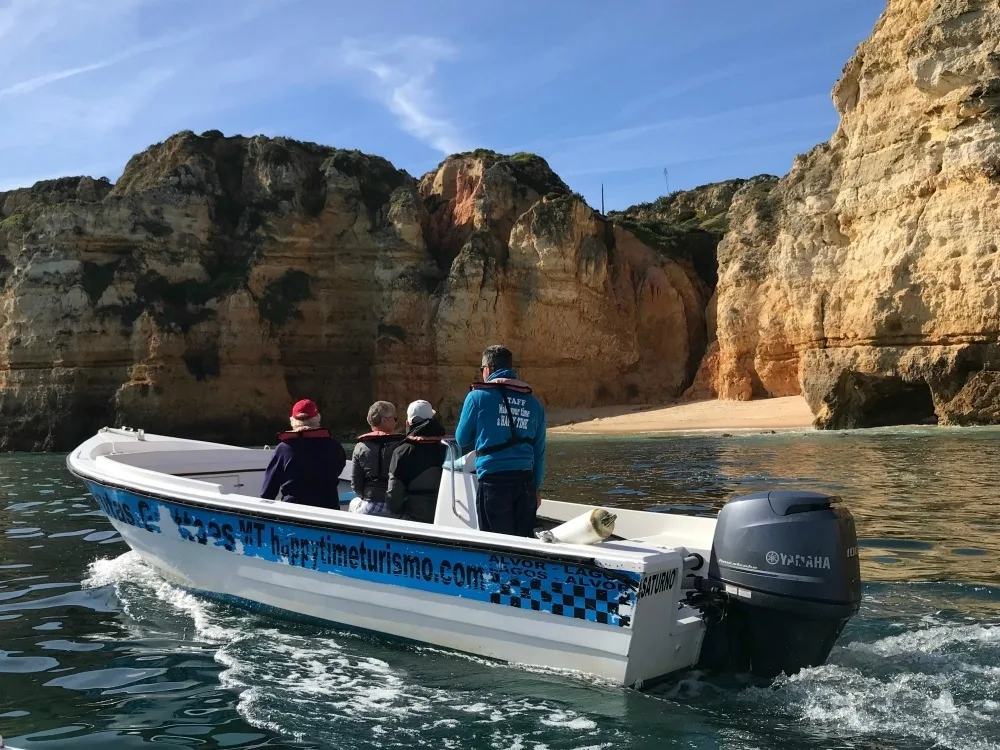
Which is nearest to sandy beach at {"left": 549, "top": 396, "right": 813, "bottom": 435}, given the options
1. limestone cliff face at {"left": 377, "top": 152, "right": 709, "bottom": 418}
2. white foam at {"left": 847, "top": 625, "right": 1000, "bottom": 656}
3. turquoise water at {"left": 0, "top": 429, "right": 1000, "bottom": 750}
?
limestone cliff face at {"left": 377, "top": 152, "right": 709, "bottom": 418}

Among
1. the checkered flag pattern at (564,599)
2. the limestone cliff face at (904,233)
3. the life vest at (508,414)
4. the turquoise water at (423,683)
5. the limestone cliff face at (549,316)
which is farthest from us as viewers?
the limestone cliff face at (549,316)

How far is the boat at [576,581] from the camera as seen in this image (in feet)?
14.2

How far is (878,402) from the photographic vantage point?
2436cm

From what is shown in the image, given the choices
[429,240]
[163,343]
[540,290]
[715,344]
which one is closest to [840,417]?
[715,344]

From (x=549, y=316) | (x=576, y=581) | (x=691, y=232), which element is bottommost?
(x=576, y=581)

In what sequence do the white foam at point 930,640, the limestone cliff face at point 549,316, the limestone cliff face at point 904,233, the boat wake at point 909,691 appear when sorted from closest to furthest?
1. the boat wake at point 909,691
2. the white foam at point 930,640
3. the limestone cliff face at point 904,233
4. the limestone cliff face at point 549,316

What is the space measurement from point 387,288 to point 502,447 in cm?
3154

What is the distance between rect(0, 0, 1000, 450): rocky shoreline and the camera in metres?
28.2

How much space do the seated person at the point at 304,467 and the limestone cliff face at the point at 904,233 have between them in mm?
19832

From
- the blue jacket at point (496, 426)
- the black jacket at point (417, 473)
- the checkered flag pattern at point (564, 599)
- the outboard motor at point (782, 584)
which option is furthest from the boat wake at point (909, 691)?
the black jacket at point (417, 473)

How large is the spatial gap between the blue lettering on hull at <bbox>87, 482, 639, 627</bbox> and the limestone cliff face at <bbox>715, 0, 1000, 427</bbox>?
2028 cm

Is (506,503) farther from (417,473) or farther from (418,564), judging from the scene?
(417,473)

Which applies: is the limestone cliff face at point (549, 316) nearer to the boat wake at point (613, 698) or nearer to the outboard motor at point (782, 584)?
the boat wake at point (613, 698)

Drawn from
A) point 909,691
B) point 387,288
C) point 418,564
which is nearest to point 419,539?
point 418,564
